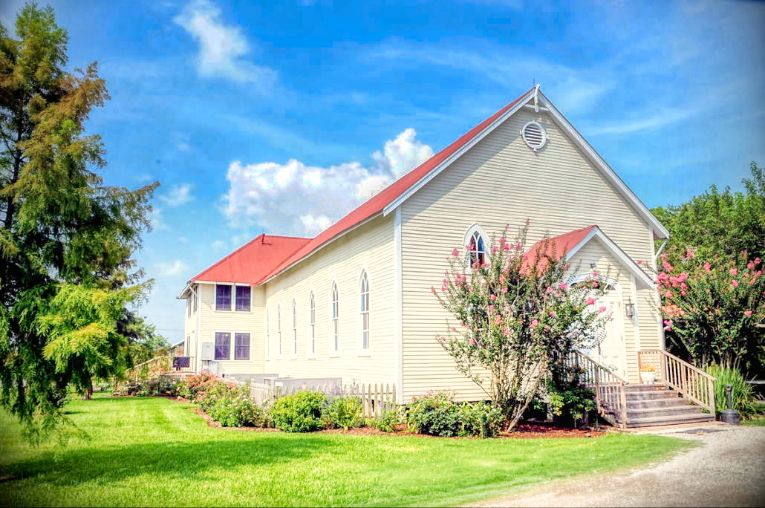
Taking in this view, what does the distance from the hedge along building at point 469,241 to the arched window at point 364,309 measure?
34mm

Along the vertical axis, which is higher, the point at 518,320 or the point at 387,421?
the point at 518,320

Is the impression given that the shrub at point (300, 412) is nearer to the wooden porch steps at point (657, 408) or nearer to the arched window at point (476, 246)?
the arched window at point (476, 246)

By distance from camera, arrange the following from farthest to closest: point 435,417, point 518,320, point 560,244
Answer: point 560,244 → point 518,320 → point 435,417

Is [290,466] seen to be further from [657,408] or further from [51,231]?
[657,408]

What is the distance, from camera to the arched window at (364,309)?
18.8m

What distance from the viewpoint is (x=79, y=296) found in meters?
9.25

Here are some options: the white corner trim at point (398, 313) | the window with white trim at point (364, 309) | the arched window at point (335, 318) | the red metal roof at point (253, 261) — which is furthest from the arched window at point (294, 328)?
the white corner trim at point (398, 313)

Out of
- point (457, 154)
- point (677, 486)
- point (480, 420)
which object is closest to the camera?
point (677, 486)

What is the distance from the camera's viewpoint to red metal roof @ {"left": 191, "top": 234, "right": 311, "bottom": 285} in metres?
34.4

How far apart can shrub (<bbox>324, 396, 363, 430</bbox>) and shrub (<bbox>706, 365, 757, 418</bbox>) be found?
9228mm

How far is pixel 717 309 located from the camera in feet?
53.2

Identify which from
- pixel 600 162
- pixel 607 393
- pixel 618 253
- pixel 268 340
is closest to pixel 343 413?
pixel 607 393

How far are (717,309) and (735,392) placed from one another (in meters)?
2.20

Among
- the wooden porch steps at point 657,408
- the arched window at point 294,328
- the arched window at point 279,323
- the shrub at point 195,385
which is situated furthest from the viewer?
the arched window at point 279,323
